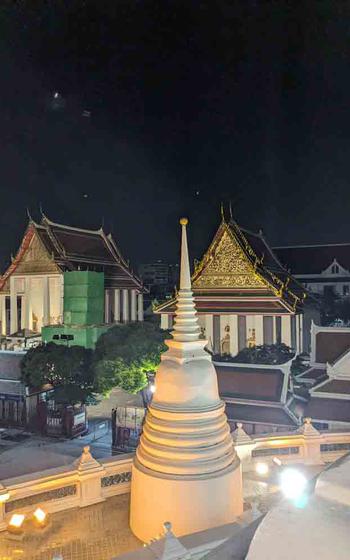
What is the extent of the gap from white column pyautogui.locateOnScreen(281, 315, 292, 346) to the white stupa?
1162cm

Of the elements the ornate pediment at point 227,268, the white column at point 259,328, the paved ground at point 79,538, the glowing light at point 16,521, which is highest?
the ornate pediment at point 227,268

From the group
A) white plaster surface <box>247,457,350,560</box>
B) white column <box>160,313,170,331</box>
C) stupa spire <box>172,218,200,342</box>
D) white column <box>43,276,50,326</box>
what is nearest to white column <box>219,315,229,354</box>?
white column <box>160,313,170,331</box>

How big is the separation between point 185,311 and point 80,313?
42.9 ft

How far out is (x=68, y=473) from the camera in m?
5.57

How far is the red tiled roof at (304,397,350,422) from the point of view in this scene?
31.3ft

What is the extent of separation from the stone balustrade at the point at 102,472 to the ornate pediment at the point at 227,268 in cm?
920

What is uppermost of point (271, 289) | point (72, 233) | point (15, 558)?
point (72, 233)

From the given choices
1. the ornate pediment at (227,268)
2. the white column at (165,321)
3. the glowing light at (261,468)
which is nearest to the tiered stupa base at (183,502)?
the glowing light at (261,468)

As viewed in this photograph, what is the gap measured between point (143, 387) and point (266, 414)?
419 centimetres

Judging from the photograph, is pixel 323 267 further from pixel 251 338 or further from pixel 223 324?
pixel 251 338

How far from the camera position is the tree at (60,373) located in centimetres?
1348

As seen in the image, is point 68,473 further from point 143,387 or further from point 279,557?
point 143,387

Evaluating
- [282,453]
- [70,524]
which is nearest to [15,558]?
[70,524]

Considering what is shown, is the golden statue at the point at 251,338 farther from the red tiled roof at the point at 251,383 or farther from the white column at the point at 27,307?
the white column at the point at 27,307
